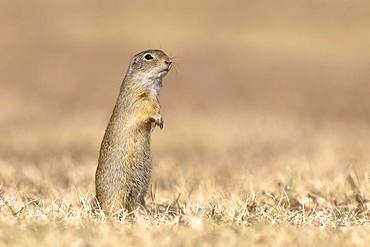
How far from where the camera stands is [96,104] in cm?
2150

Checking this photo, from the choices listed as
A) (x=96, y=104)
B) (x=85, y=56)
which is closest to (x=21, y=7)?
(x=85, y=56)

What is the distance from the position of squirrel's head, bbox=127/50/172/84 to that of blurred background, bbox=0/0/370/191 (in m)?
1.85

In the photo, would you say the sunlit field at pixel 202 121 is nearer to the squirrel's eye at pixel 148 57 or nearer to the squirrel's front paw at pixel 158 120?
the squirrel's front paw at pixel 158 120

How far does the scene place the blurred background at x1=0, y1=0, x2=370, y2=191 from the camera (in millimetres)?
11375

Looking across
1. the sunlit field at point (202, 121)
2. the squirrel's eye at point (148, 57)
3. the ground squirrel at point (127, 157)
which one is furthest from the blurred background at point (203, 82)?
the ground squirrel at point (127, 157)

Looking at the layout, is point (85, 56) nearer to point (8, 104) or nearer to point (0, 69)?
point (0, 69)

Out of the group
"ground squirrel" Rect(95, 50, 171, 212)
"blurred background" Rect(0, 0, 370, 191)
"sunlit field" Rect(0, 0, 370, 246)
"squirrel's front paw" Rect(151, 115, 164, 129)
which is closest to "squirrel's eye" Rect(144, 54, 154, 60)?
"ground squirrel" Rect(95, 50, 171, 212)

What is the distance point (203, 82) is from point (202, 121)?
22.2ft

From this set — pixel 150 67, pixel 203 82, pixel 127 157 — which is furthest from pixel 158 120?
pixel 203 82

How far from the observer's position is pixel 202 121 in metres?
16.6

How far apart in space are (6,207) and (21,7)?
23.8 metres

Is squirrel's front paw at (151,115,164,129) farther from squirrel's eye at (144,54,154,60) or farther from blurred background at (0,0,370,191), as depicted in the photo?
blurred background at (0,0,370,191)

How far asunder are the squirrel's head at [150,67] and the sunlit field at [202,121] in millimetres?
920

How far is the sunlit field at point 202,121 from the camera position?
5.38 meters
